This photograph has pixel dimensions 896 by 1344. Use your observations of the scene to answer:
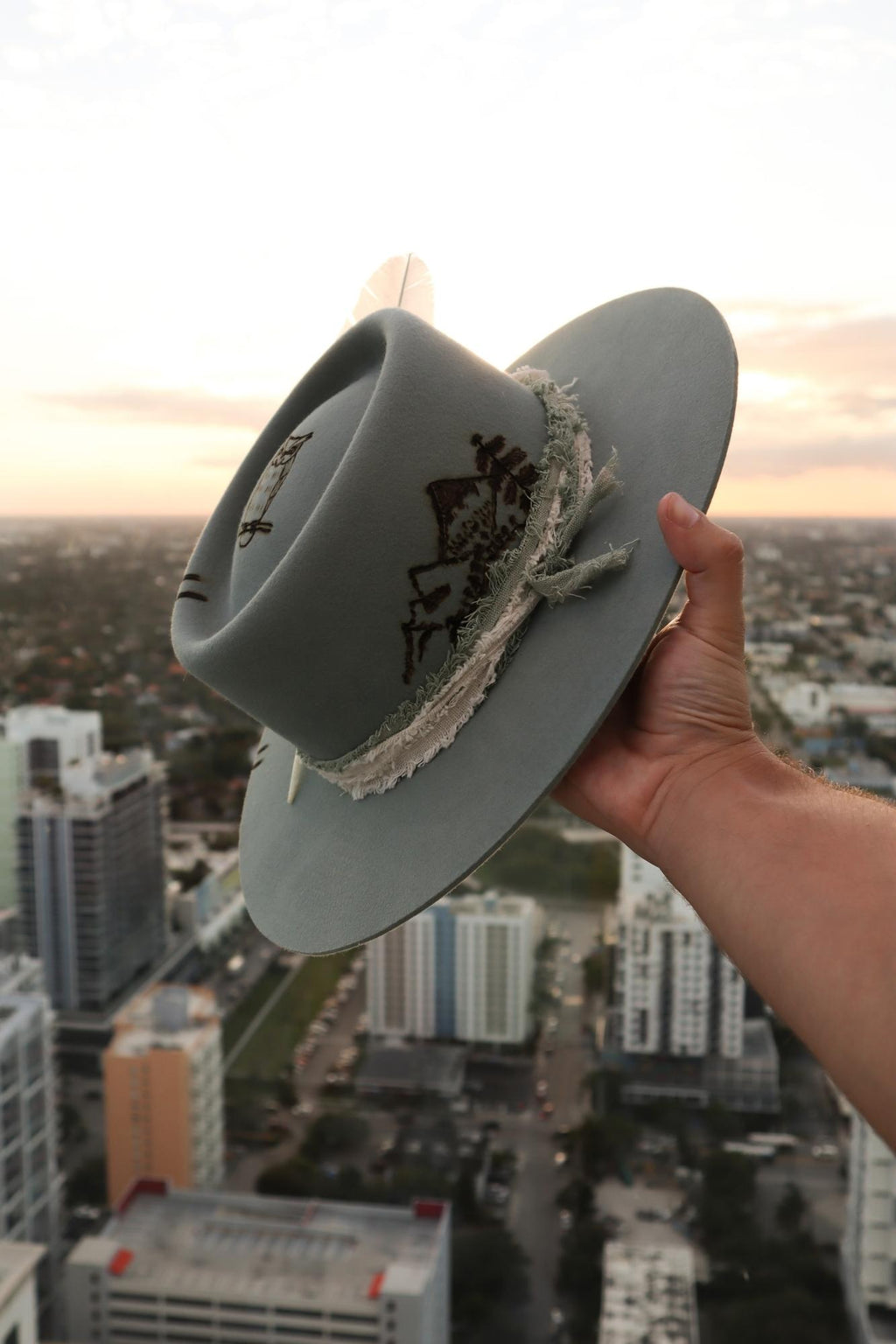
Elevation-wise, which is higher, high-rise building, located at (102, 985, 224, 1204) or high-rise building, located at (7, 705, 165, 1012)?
high-rise building, located at (7, 705, 165, 1012)

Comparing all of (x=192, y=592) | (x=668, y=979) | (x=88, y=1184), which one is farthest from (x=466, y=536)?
(x=88, y=1184)

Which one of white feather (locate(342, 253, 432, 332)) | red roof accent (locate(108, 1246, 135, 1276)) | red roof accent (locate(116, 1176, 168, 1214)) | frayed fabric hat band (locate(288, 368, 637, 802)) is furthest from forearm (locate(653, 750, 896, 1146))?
red roof accent (locate(116, 1176, 168, 1214))

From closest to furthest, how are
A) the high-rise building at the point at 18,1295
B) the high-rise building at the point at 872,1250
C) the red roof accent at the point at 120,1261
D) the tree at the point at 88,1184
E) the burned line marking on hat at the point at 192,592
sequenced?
the burned line marking on hat at the point at 192,592, the high-rise building at the point at 18,1295, the high-rise building at the point at 872,1250, the red roof accent at the point at 120,1261, the tree at the point at 88,1184

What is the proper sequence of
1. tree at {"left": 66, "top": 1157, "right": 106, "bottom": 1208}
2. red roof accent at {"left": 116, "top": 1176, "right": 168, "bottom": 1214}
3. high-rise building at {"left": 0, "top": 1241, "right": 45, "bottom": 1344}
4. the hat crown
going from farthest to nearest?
tree at {"left": 66, "top": 1157, "right": 106, "bottom": 1208} → red roof accent at {"left": 116, "top": 1176, "right": 168, "bottom": 1214} → high-rise building at {"left": 0, "top": 1241, "right": 45, "bottom": 1344} → the hat crown

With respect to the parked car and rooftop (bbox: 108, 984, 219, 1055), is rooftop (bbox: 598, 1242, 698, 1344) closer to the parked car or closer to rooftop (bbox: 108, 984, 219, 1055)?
the parked car

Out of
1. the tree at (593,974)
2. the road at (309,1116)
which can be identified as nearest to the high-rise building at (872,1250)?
the tree at (593,974)

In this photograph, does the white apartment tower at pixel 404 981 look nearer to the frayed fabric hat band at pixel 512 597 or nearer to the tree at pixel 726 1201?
the tree at pixel 726 1201

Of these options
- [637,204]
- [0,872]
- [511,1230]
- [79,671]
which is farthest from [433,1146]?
[637,204]
